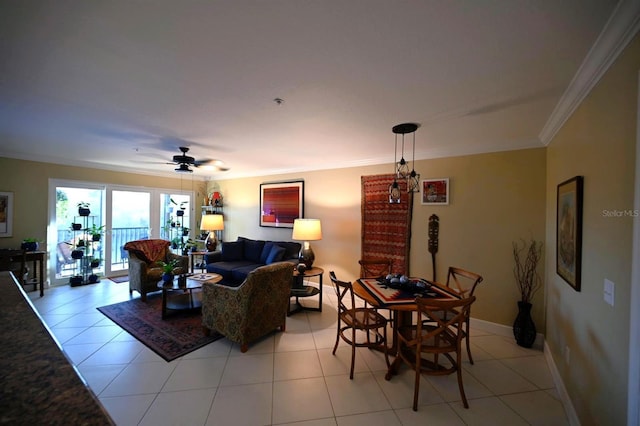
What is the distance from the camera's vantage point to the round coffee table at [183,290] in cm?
339

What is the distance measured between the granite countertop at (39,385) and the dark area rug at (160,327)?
6.49 ft

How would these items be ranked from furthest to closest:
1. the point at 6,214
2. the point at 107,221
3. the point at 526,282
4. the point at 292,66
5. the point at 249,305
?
the point at 107,221
the point at 6,214
the point at 526,282
the point at 249,305
the point at 292,66

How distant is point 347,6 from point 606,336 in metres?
2.28

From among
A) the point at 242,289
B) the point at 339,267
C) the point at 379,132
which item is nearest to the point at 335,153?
the point at 379,132

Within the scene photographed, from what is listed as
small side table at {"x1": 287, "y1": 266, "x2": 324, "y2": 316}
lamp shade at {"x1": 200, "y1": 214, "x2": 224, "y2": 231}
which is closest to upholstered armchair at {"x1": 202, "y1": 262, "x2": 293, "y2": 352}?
small side table at {"x1": 287, "y1": 266, "x2": 324, "y2": 316}

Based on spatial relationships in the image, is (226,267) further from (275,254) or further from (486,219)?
(486,219)

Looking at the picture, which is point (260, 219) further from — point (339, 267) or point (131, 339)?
point (131, 339)

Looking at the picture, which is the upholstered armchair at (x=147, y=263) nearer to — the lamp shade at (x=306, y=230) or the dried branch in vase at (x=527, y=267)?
the lamp shade at (x=306, y=230)

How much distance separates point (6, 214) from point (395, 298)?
6391mm

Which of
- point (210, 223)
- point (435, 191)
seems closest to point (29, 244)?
point (210, 223)

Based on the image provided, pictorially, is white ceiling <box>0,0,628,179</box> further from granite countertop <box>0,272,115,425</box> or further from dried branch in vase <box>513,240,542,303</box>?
granite countertop <box>0,272,115,425</box>

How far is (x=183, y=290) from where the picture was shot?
138 inches

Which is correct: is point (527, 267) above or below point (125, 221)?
below

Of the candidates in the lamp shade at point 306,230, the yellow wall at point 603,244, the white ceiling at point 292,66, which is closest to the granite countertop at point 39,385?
the white ceiling at point 292,66
